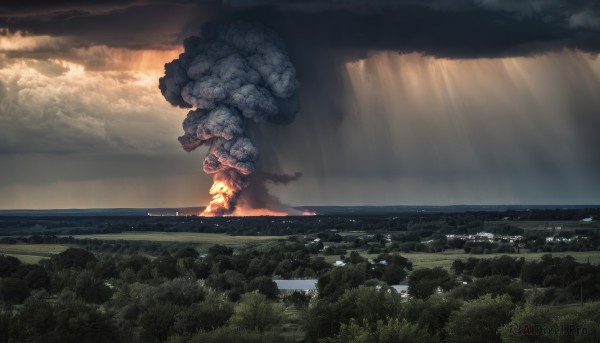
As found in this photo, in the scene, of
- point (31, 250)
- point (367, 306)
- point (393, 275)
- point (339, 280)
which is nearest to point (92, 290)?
point (339, 280)

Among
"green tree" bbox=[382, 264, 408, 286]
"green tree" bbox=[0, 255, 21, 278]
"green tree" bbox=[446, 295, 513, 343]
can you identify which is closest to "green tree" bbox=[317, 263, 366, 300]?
"green tree" bbox=[382, 264, 408, 286]

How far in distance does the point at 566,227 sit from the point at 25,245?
299ft

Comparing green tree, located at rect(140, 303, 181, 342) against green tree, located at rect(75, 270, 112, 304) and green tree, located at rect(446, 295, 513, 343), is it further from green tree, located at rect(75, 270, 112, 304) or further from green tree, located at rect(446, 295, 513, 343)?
green tree, located at rect(75, 270, 112, 304)

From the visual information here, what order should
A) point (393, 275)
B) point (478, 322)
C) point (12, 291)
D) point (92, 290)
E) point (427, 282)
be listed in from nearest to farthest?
point (478, 322), point (12, 291), point (92, 290), point (427, 282), point (393, 275)

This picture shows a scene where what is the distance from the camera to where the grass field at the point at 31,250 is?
397ft

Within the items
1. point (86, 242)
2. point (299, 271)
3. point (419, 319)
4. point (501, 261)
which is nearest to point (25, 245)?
point (86, 242)

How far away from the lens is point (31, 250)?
137m

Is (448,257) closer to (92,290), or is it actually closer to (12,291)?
(92,290)

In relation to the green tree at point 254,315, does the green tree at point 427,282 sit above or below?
above

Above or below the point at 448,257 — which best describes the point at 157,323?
below

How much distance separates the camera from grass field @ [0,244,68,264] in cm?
12100

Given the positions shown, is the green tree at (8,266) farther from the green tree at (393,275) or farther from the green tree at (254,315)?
the green tree at (254,315)

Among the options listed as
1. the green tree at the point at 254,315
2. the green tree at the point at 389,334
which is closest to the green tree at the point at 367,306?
the green tree at the point at 254,315

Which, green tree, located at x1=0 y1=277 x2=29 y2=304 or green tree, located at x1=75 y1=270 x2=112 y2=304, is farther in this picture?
green tree, located at x1=75 y1=270 x2=112 y2=304
